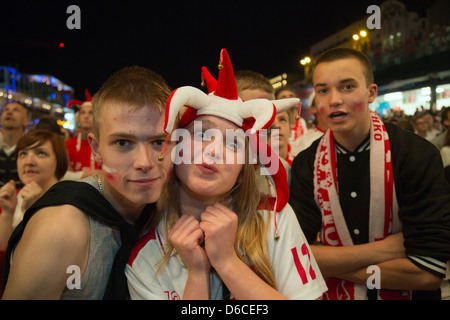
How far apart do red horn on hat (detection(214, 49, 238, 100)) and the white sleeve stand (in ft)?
2.16

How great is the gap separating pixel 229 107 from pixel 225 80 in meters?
0.13

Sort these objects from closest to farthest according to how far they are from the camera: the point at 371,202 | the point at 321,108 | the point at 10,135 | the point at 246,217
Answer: the point at 246,217 → the point at 371,202 → the point at 321,108 → the point at 10,135

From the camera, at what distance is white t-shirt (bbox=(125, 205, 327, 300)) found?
144 cm

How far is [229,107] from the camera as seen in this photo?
4.97 ft

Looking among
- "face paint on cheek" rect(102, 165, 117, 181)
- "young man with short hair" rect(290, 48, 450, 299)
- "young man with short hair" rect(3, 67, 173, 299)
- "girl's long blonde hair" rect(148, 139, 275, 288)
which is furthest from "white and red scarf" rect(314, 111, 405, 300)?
"face paint on cheek" rect(102, 165, 117, 181)

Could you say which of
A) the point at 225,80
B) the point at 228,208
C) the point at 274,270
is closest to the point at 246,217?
the point at 228,208

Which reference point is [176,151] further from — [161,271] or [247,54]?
[247,54]

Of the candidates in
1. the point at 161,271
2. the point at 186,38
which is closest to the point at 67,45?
the point at 186,38

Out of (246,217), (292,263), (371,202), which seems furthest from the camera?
(371,202)

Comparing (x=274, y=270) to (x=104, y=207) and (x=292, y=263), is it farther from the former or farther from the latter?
(x=104, y=207)

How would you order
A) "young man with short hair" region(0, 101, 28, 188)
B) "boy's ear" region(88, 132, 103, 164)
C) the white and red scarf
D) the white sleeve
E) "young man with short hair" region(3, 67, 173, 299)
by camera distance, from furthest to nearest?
"young man with short hair" region(0, 101, 28, 188) < the white and red scarf < "boy's ear" region(88, 132, 103, 164) < the white sleeve < "young man with short hair" region(3, 67, 173, 299)

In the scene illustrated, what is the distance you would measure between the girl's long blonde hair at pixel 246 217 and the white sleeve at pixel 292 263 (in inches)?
1.5

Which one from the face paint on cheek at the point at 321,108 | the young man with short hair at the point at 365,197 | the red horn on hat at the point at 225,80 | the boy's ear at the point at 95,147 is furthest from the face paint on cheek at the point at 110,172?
the face paint on cheek at the point at 321,108

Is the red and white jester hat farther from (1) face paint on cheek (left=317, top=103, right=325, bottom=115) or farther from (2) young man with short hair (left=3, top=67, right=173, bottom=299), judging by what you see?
(1) face paint on cheek (left=317, top=103, right=325, bottom=115)
